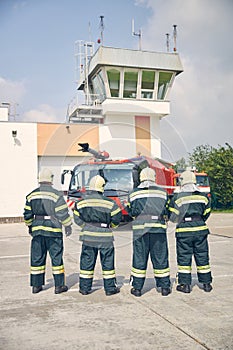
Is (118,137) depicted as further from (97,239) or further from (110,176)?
(97,239)

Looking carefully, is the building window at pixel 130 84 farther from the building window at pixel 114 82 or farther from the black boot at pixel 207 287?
the black boot at pixel 207 287

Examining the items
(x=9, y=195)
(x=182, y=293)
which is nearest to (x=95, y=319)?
(x=182, y=293)

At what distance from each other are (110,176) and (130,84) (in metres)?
12.1

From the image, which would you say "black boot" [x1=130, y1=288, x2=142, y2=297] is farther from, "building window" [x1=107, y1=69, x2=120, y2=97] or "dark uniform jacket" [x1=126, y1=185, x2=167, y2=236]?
"building window" [x1=107, y1=69, x2=120, y2=97]

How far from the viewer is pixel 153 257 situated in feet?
18.3

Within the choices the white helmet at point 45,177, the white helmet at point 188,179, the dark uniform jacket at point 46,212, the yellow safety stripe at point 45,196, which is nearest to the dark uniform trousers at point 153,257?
the white helmet at point 188,179

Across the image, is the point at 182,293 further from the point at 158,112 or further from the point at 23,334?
the point at 158,112

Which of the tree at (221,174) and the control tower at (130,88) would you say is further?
the tree at (221,174)

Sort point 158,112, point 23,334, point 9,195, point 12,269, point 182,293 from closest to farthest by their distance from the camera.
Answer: point 23,334
point 182,293
point 12,269
point 9,195
point 158,112

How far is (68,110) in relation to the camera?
2473cm

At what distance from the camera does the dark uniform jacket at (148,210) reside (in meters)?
5.55

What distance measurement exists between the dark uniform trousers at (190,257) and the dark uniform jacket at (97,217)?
100cm

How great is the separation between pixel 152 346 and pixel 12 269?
15.0 ft

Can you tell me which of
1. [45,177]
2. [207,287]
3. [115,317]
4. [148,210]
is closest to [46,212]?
[45,177]
